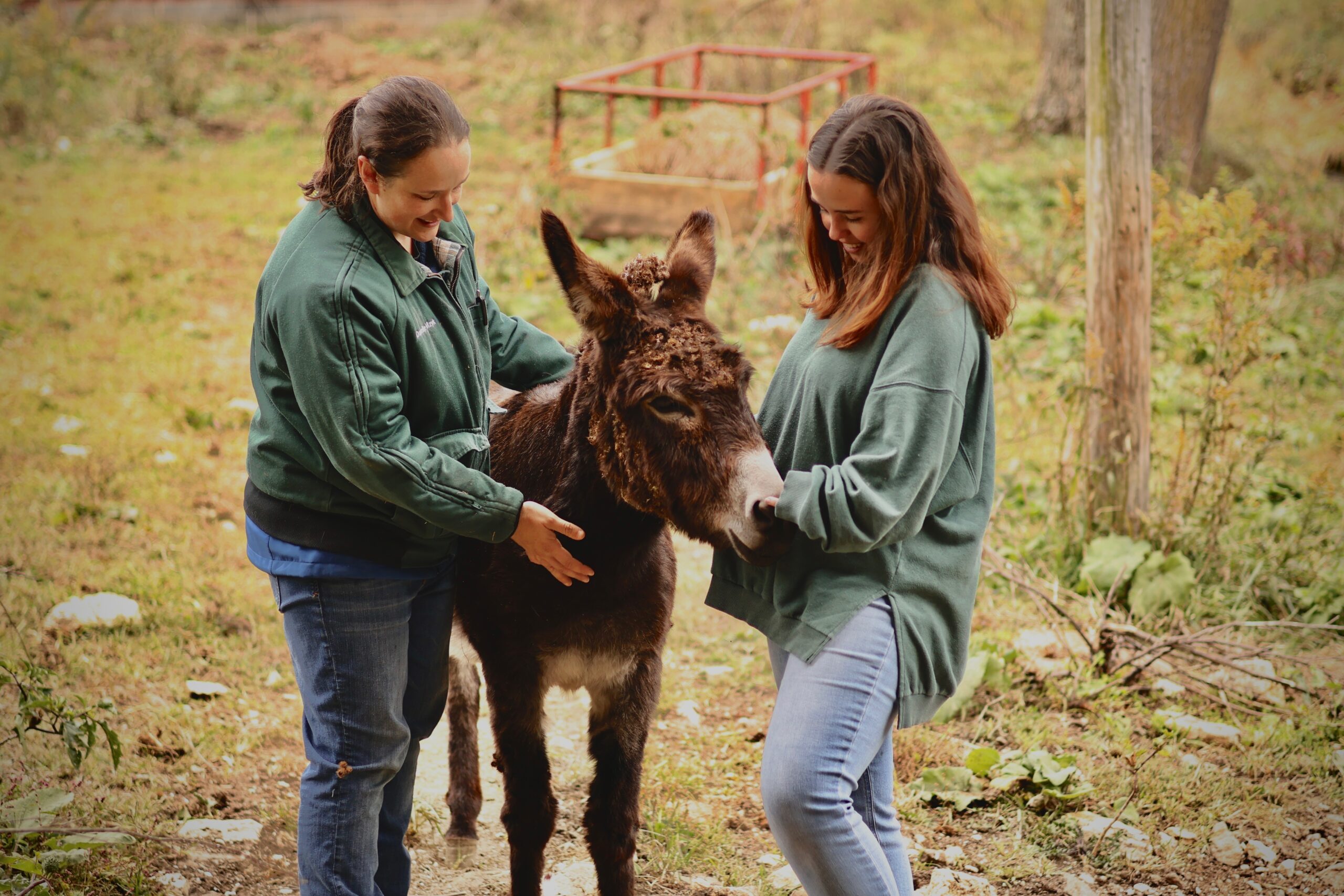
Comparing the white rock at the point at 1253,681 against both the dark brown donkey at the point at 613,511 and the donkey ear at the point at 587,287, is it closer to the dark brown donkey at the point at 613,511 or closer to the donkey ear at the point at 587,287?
the dark brown donkey at the point at 613,511

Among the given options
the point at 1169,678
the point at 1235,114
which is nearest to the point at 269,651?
the point at 1169,678

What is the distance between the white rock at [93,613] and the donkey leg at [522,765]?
245 cm

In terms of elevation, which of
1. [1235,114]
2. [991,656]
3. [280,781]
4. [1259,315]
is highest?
[1235,114]

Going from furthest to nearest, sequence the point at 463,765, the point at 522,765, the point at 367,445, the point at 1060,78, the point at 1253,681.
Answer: the point at 1060,78 → the point at 1253,681 → the point at 463,765 → the point at 522,765 → the point at 367,445

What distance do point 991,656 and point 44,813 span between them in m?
3.36

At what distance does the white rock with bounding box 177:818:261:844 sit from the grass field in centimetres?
7

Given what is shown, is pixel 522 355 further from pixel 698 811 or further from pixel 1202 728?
pixel 1202 728

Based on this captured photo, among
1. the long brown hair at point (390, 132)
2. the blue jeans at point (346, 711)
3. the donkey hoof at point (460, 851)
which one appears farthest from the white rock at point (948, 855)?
the long brown hair at point (390, 132)

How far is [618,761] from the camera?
2922mm

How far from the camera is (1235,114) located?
490 inches

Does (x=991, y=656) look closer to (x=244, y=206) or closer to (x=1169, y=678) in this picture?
(x=1169, y=678)

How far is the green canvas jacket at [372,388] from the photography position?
7.11 ft

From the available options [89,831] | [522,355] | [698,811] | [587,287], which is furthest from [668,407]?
[89,831]

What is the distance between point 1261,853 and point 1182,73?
784 centimetres
